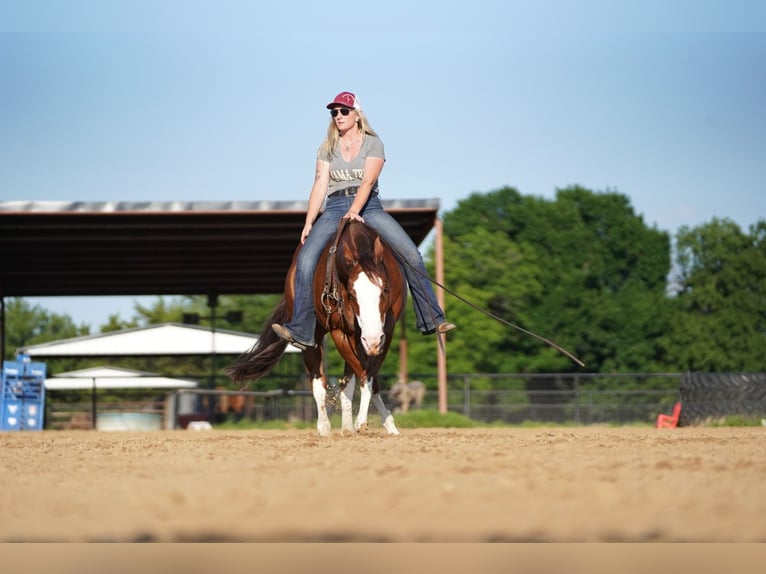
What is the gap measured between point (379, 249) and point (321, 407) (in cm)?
176

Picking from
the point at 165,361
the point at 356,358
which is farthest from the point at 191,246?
A: the point at 165,361

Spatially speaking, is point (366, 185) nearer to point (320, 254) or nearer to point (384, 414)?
point (320, 254)

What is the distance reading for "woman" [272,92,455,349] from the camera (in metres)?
10.5

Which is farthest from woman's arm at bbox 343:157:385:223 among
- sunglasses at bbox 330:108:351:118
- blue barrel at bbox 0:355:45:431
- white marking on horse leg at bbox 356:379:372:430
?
blue barrel at bbox 0:355:45:431

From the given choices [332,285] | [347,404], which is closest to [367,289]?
[332,285]

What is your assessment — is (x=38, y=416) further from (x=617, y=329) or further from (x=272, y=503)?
(x=617, y=329)

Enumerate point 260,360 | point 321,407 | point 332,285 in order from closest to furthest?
point 332,285
point 321,407
point 260,360

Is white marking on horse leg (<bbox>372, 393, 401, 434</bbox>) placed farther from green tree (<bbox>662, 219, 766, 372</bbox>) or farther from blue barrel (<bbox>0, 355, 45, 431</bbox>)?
green tree (<bbox>662, 219, 766, 372</bbox>)

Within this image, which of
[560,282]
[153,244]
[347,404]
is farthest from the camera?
[560,282]

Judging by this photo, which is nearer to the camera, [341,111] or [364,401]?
[364,401]

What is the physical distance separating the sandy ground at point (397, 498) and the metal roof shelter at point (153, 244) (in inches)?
529

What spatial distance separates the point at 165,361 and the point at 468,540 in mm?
75753

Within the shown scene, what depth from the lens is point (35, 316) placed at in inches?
3930

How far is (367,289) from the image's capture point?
9.53 metres
